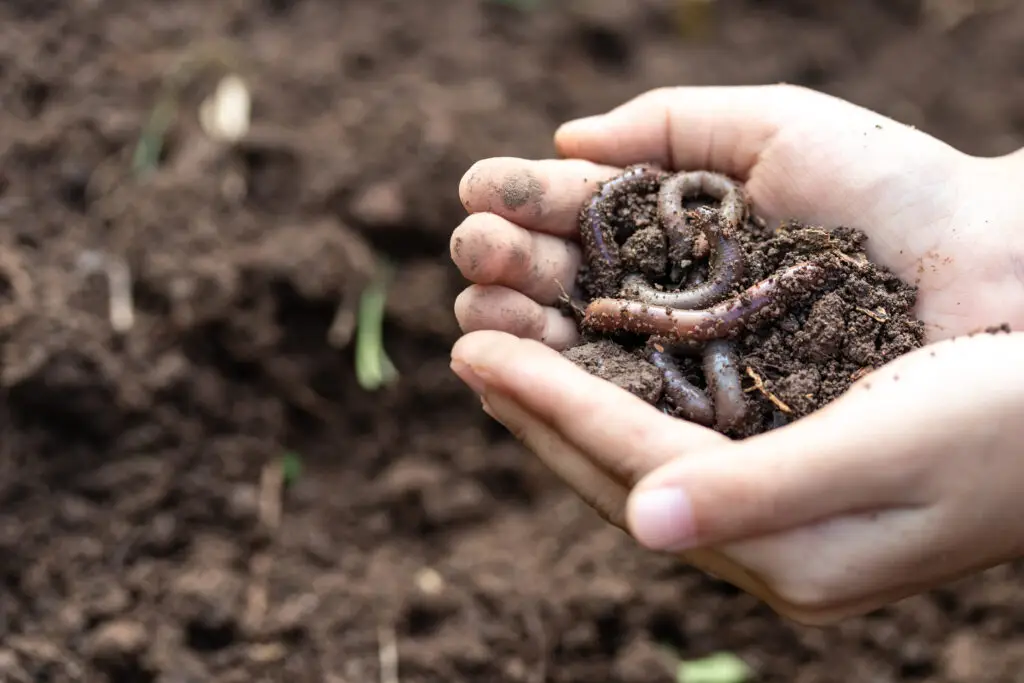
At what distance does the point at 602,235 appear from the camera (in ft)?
12.8

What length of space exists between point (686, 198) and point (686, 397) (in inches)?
43.0

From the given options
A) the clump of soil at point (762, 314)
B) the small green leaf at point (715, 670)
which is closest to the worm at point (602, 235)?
the clump of soil at point (762, 314)

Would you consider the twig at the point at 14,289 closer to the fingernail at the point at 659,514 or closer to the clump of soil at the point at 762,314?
the clump of soil at the point at 762,314

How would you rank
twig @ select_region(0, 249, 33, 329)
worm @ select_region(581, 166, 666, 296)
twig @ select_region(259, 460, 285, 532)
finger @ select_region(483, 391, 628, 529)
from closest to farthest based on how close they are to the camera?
finger @ select_region(483, 391, 628, 529), worm @ select_region(581, 166, 666, 296), twig @ select_region(0, 249, 33, 329), twig @ select_region(259, 460, 285, 532)

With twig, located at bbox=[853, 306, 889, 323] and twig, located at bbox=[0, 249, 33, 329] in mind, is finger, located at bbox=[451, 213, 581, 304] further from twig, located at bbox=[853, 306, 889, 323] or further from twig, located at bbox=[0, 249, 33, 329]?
twig, located at bbox=[0, 249, 33, 329]

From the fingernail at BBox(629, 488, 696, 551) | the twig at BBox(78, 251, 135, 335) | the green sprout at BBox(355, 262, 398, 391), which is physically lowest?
the green sprout at BBox(355, 262, 398, 391)

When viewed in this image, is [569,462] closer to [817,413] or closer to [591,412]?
[591,412]

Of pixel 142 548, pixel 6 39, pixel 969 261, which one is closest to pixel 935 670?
pixel 969 261

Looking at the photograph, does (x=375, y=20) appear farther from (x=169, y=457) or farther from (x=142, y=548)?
(x=142, y=548)

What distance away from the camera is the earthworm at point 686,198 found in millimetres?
3902

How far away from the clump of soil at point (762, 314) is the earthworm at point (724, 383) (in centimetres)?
2

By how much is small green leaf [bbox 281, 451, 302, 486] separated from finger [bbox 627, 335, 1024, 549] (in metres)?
3.01

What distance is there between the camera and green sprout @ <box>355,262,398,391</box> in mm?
5062

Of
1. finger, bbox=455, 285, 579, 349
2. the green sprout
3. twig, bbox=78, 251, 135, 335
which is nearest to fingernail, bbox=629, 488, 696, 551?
finger, bbox=455, 285, 579, 349
